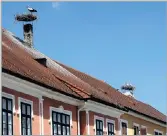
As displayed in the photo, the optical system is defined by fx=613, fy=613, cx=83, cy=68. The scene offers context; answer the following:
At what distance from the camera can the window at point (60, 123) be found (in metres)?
25.0

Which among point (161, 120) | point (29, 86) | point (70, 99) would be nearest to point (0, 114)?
point (29, 86)

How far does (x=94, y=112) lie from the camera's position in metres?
28.4

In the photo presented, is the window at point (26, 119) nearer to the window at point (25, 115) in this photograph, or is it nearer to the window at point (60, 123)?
the window at point (25, 115)

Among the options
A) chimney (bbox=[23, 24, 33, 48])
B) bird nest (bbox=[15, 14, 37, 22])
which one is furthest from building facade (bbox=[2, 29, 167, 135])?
bird nest (bbox=[15, 14, 37, 22])

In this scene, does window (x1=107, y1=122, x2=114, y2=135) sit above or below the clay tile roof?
below

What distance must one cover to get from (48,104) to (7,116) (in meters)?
3.27

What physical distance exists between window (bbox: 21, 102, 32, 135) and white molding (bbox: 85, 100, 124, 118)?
14.8ft

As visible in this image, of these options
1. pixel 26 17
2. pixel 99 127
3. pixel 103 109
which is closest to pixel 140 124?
pixel 103 109

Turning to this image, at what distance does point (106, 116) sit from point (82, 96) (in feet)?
10.8

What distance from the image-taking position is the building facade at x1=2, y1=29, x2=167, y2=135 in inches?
864

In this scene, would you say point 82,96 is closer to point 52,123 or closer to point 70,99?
point 70,99

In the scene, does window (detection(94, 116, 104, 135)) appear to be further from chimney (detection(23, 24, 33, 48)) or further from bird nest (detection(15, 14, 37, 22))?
bird nest (detection(15, 14, 37, 22))

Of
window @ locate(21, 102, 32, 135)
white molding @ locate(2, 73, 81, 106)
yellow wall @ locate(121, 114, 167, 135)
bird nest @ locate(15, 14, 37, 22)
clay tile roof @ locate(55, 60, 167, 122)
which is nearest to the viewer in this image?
white molding @ locate(2, 73, 81, 106)

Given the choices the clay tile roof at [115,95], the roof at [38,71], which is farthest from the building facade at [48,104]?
the clay tile roof at [115,95]
